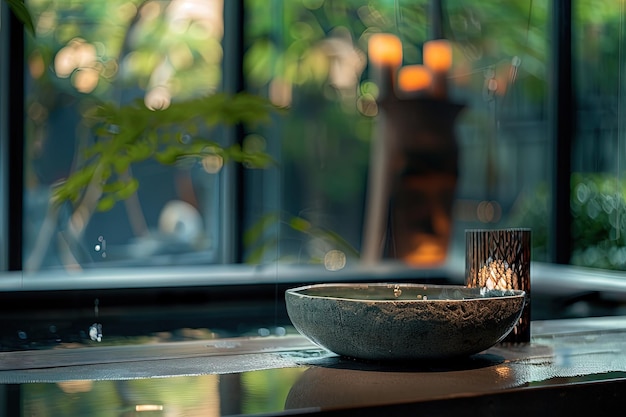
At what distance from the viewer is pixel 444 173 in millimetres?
1634

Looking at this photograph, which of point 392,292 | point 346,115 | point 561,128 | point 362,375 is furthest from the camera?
point 561,128

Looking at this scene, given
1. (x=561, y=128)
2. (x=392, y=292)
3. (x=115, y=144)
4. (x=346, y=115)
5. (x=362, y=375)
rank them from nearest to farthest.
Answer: (x=362, y=375) < (x=392, y=292) < (x=115, y=144) < (x=346, y=115) < (x=561, y=128)

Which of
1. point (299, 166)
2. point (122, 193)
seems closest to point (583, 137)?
point (299, 166)

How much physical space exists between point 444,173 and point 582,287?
0.43m

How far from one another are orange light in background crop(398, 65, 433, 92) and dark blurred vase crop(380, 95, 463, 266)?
1.0 inches

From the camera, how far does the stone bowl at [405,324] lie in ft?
3.18

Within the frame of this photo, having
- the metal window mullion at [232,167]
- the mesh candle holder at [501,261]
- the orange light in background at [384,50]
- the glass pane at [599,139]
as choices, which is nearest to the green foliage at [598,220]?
the glass pane at [599,139]

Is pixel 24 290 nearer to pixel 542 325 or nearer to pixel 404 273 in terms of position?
pixel 404 273

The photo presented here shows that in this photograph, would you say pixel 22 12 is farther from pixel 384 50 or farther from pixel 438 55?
pixel 438 55

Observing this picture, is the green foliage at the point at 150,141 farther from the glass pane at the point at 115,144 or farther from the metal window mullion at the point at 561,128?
the metal window mullion at the point at 561,128

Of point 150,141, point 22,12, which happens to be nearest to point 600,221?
point 150,141

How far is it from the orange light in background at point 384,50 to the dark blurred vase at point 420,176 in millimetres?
70

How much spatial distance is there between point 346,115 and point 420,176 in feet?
0.61

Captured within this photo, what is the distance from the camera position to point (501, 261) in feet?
4.00
